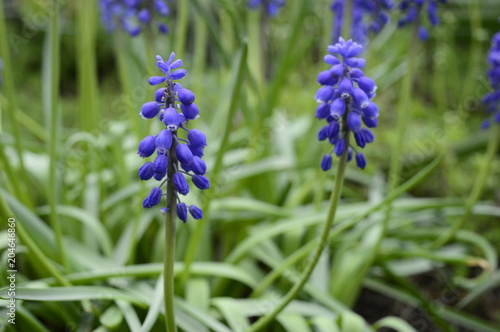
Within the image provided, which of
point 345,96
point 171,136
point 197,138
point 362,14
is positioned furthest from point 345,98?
point 362,14

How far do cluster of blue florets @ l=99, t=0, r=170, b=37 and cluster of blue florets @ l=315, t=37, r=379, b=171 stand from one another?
1.43 m

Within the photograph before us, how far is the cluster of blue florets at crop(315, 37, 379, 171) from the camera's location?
7.30ft

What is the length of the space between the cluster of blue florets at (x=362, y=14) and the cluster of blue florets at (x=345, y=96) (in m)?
1.40

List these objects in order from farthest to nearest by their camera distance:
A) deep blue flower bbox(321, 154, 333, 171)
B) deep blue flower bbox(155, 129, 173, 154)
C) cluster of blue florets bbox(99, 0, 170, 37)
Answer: cluster of blue florets bbox(99, 0, 170, 37), deep blue flower bbox(321, 154, 333, 171), deep blue flower bbox(155, 129, 173, 154)

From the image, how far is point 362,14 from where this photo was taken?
401cm

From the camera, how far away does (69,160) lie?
14.8 ft

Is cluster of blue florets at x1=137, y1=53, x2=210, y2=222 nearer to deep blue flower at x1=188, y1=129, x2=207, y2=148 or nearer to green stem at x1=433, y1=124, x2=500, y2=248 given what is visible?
deep blue flower at x1=188, y1=129, x2=207, y2=148

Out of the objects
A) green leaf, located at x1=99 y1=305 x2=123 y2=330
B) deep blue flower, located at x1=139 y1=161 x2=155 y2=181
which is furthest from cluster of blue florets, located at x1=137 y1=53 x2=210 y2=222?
green leaf, located at x1=99 y1=305 x2=123 y2=330

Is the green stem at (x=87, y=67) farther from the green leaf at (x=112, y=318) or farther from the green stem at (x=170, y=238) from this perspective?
the green stem at (x=170, y=238)

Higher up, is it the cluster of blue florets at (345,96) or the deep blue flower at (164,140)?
the cluster of blue florets at (345,96)

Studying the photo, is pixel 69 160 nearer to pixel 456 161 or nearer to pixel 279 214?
pixel 279 214

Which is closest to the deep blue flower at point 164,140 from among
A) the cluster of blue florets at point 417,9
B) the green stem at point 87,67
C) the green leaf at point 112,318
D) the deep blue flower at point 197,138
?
the deep blue flower at point 197,138

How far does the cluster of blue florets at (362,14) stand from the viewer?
357 centimetres

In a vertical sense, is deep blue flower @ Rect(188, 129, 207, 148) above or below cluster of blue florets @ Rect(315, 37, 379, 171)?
below
